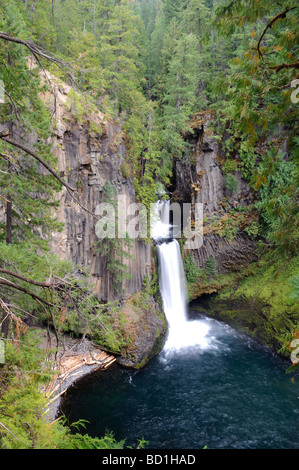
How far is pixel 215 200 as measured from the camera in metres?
18.2

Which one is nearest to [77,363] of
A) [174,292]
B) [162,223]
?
[174,292]

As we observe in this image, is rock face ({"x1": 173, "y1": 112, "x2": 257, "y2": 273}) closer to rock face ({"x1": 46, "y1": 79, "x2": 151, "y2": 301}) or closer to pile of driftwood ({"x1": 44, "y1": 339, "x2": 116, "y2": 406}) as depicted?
rock face ({"x1": 46, "y1": 79, "x2": 151, "y2": 301})

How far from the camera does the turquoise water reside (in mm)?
8641

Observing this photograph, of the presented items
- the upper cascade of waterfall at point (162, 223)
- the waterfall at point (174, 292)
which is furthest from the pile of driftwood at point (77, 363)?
the upper cascade of waterfall at point (162, 223)

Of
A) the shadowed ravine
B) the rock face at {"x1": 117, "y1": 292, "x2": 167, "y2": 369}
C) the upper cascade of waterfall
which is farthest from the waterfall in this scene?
the rock face at {"x1": 117, "y1": 292, "x2": 167, "y2": 369}

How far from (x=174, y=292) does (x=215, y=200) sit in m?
7.09

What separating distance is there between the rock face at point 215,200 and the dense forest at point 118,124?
0.56 meters

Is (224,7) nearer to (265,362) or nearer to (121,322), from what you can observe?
(121,322)

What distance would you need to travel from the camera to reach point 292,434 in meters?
8.72

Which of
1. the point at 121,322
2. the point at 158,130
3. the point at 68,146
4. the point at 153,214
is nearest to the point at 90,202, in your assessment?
the point at 68,146

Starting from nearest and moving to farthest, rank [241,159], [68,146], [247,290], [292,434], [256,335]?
[292,434], [68,146], [256,335], [247,290], [241,159]

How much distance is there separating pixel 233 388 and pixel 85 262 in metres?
9.06

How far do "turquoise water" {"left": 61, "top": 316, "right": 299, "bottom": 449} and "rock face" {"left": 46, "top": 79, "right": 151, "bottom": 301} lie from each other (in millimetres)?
4751

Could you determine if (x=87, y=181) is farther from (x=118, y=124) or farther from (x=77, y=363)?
(x=77, y=363)
